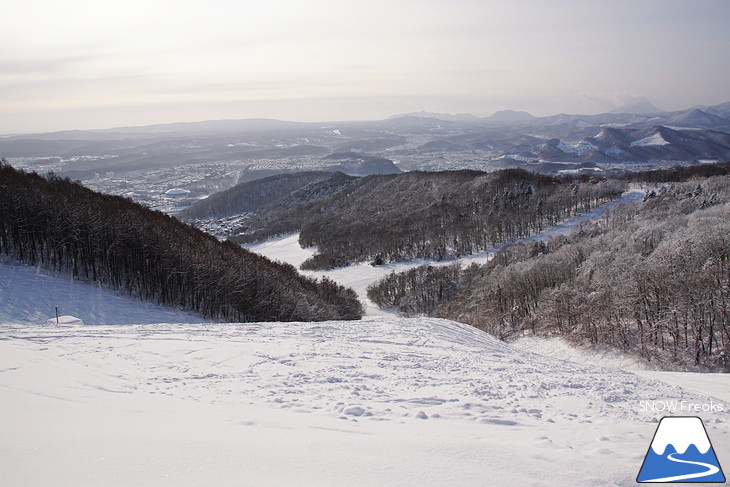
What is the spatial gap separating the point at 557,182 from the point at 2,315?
16555 cm

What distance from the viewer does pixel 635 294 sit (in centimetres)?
3994

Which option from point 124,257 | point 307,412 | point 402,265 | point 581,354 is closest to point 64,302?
point 124,257

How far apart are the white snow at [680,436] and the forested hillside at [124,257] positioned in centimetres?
3996

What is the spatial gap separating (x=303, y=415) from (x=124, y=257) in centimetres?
4099

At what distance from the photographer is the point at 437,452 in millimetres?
8180

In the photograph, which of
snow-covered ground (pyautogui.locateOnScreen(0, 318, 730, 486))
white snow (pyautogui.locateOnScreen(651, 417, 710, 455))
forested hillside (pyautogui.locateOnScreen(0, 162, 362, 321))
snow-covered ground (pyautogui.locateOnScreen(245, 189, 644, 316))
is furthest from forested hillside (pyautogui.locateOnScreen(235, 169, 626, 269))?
white snow (pyautogui.locateOnScreen(651, 417, 710, 455))

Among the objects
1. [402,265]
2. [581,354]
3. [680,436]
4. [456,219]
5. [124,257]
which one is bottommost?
[402,265]

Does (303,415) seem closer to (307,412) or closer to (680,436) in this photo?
(307,412)

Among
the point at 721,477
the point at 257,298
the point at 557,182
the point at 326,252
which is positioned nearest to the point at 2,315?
the point at 257,298

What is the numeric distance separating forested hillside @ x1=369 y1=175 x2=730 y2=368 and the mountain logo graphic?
1186 inches

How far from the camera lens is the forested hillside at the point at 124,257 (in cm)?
4059

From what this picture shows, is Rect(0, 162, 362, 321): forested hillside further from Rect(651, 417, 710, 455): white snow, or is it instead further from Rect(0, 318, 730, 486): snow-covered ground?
Rect(651, 417, 710, 455): white snow

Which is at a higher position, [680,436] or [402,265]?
[680,436]

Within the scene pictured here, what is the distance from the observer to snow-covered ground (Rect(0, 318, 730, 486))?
7359 mm
